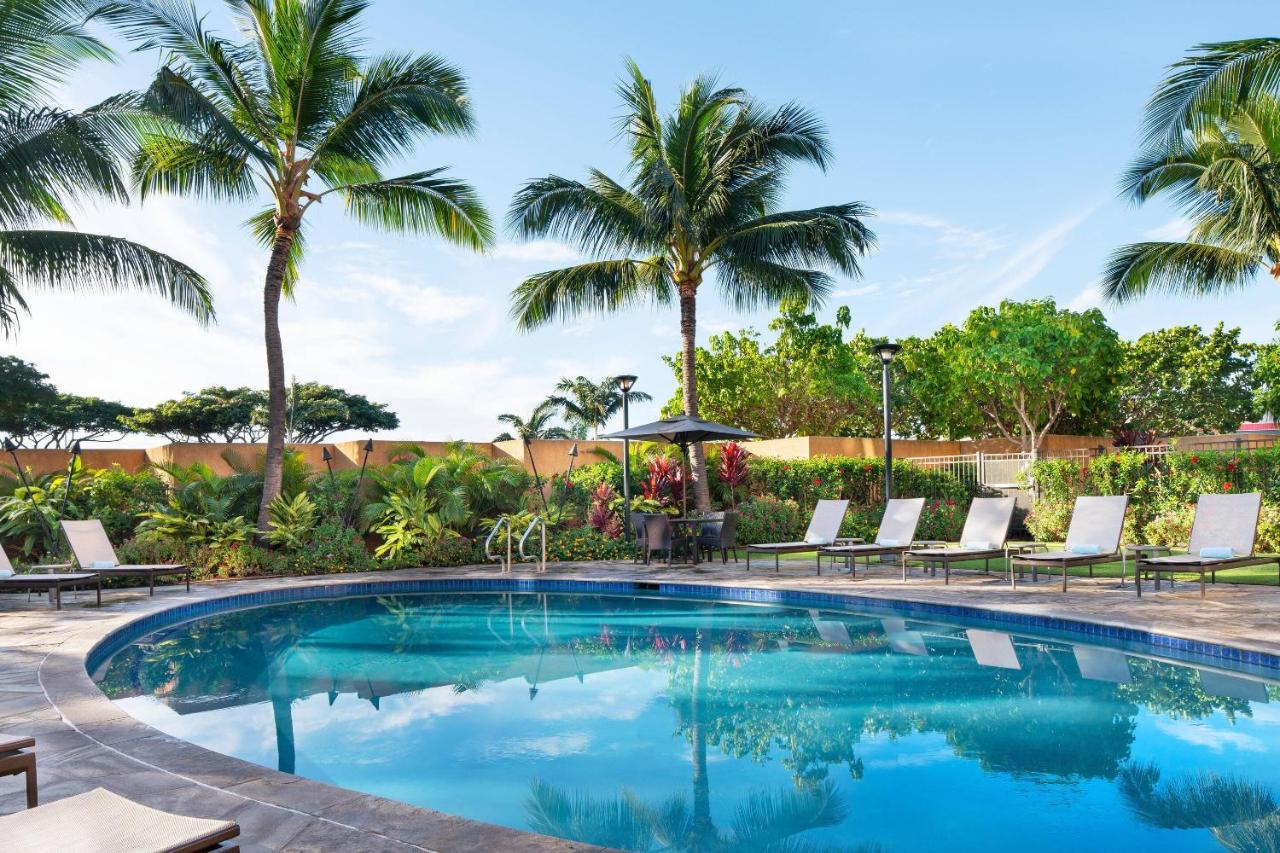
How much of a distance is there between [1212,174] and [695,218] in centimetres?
779

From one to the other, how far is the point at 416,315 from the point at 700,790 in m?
30.9

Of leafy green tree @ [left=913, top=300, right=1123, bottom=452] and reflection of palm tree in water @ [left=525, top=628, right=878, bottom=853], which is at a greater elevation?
leafy green tree @ [left=913, top=300, right=1123, bottom=452]

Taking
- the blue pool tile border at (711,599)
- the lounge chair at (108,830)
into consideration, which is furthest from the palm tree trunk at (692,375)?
the lounge chair at (108,830)

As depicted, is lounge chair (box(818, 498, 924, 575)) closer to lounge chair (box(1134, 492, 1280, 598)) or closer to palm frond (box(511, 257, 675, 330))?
lounge chair (box(1134, 492, 1280, 598))

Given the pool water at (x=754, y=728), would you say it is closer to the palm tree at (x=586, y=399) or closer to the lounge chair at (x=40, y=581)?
the lounge chair at (x=40, y=581)

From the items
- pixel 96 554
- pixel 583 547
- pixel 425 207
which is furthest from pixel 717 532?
pixel 96 554

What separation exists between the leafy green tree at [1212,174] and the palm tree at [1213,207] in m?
0.02

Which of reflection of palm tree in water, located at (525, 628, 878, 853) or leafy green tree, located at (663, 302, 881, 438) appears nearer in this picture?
reflection of palm tree in water, located at (525, 628, 878, 853)

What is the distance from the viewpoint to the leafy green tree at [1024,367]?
2742 cm

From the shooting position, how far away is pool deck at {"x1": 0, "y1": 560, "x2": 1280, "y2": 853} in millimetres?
3129

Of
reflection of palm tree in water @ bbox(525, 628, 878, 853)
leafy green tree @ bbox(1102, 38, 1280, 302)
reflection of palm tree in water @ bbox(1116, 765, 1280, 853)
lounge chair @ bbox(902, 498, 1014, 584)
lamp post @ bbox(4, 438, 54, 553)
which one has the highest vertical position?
leafy green tree @ bbox(1102, 38, 1280, 302)

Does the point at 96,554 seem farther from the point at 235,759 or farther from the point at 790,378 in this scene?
the point at 790,378

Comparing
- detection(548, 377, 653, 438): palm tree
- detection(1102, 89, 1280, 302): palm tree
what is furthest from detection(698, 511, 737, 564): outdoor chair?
detection(548, 377, 653, 438): palm tree

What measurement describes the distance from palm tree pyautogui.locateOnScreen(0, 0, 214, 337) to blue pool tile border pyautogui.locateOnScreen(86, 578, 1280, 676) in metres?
4.42
